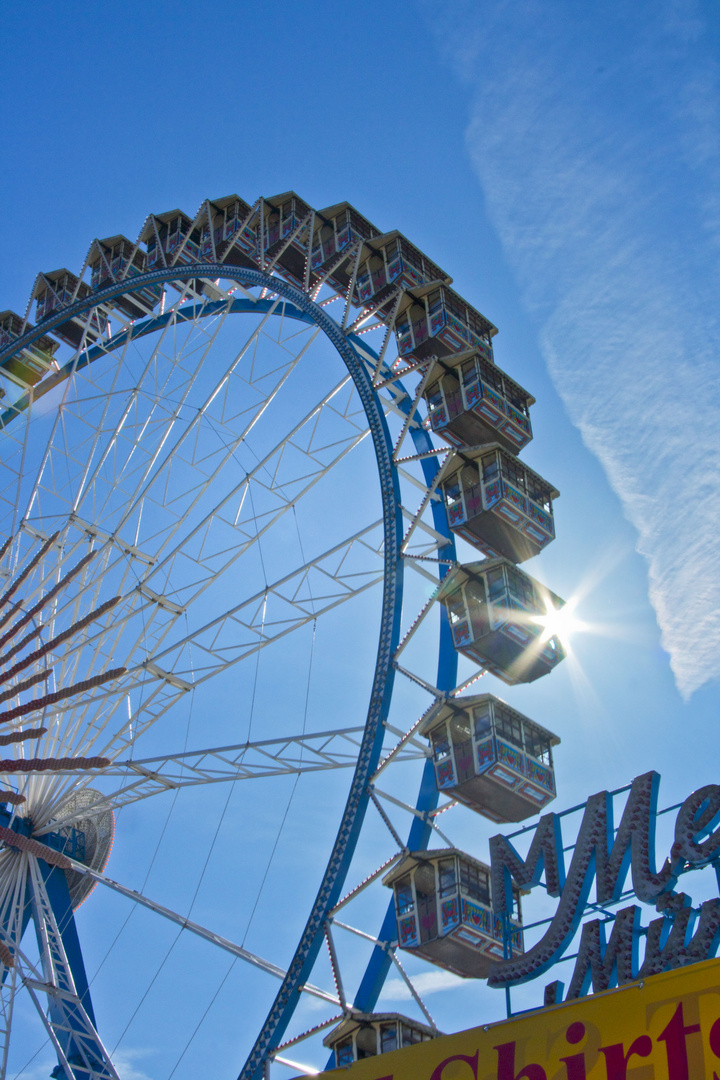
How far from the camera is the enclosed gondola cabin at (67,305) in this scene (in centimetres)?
2611

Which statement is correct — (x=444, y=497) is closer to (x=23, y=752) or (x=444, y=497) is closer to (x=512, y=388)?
(x=512, y=388)

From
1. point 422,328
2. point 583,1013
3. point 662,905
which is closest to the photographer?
point 583,1013

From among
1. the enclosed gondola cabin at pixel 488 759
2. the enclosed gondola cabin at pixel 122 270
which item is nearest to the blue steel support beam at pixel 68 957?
the enclosed gondola cabin at pixel 488 759

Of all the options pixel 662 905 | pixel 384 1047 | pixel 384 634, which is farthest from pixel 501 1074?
pixel 384 634

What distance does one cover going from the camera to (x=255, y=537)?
20000 millimetres

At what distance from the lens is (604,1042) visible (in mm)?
8664

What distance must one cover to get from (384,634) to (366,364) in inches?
198

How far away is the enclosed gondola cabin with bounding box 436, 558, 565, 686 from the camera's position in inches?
616

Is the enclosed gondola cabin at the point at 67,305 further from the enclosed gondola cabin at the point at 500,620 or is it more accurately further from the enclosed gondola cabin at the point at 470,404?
the enclosed gondola cabin at the point at 500,620

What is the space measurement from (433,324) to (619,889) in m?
10.5

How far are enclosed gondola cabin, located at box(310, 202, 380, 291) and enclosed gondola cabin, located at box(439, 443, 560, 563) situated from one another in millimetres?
4898

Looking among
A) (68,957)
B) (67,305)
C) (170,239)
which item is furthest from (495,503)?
(67,305)

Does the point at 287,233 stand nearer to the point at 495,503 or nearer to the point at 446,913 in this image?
the point at 495,503

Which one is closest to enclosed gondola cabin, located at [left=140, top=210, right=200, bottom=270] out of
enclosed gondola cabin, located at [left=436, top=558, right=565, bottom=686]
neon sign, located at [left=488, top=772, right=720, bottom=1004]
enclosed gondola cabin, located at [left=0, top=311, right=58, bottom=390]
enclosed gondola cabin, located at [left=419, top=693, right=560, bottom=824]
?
A: enclosed gondola cabin, located at [left=0, top=311, right=58, bottom=390]
